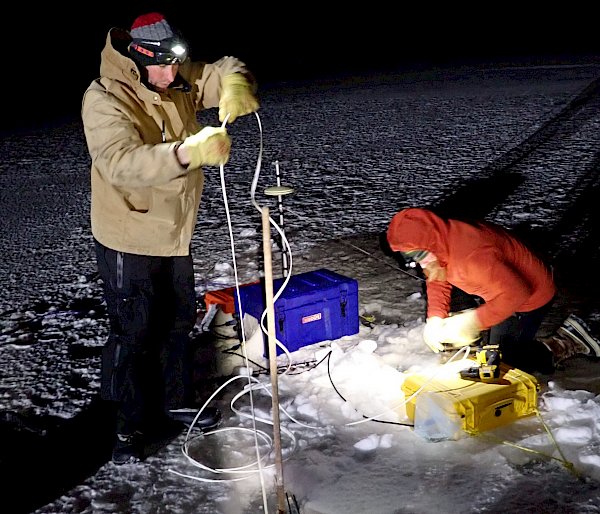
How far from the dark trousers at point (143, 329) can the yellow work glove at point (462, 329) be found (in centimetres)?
142

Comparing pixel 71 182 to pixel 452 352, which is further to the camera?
pixel 71 182

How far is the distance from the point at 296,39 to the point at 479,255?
32.1m

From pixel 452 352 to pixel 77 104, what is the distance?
16186 millimetres

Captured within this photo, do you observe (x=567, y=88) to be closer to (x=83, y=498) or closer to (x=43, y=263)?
(x=43, y=263)

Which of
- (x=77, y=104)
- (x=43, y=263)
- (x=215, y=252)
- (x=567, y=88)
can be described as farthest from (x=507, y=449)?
(x=77, y=104)

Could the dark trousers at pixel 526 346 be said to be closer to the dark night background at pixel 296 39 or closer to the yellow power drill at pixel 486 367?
the yellow power drill at pixel 486 367

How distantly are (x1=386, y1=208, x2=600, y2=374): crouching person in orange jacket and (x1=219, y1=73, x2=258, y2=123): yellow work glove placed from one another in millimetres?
971

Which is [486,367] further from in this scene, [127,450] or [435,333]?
[127,450]

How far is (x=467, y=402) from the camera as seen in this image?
3.73 meters

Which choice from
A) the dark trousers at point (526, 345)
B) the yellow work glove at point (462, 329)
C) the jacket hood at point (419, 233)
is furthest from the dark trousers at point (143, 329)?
the dark trousers at point (526, 345)

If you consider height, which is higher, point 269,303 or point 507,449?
point 269,303

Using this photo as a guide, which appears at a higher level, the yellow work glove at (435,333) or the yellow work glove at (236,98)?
the yellow work glove at (236,98)

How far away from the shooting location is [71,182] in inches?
400

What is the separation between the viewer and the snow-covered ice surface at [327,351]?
358cm
